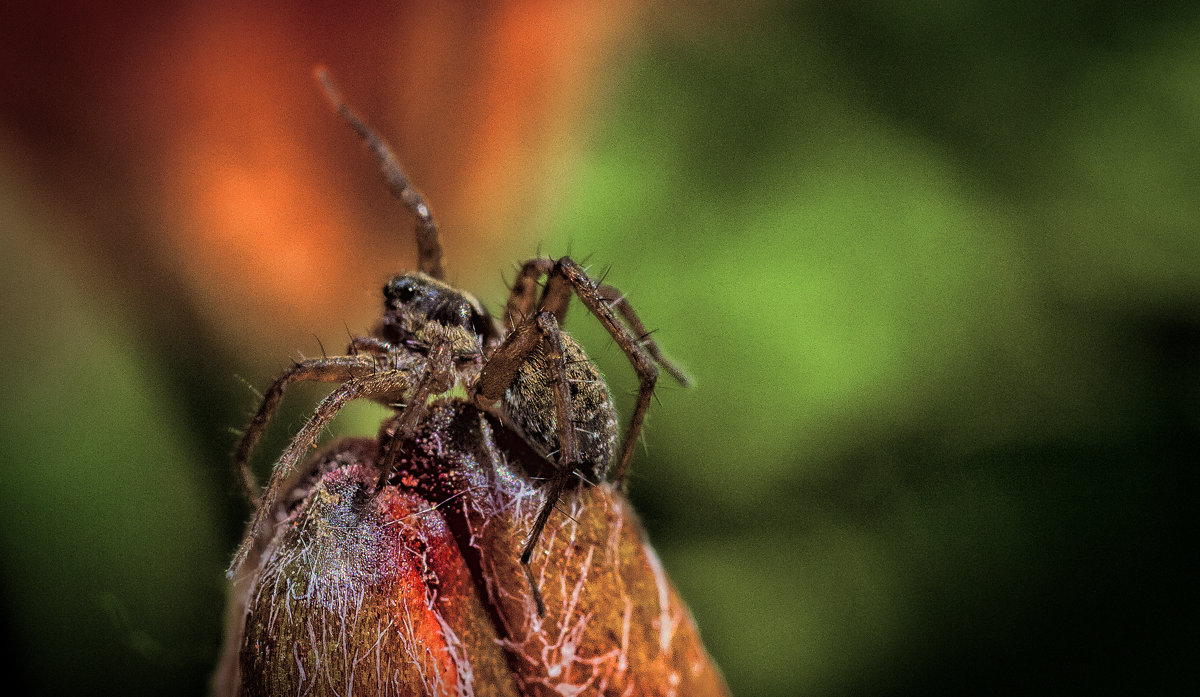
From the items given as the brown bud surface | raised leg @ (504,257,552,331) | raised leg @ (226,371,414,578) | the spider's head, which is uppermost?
raised leg @ (504,257,552,331)

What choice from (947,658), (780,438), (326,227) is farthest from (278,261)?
(947,658)

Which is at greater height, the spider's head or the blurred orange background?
the blurred orange background

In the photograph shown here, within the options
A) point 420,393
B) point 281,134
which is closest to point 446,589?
point 420,393

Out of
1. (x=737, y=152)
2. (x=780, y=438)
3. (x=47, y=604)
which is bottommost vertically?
(x=47, y=604)

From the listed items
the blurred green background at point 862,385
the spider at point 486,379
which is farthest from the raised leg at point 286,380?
the blurred green background at point 862,385

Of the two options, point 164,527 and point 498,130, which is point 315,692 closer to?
point 164,527

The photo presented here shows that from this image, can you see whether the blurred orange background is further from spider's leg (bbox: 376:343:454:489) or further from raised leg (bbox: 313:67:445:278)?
Result: spider's leg (bbox: 376:343:454:489)

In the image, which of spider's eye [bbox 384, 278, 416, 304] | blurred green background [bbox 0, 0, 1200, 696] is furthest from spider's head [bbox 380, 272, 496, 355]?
blurred green background [bbox 0, 0, 1200, 696]

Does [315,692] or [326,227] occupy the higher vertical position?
[326,227]
